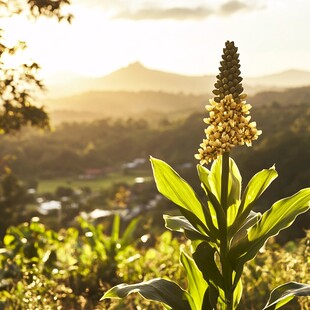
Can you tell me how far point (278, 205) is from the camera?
3.94m

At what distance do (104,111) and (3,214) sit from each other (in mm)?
166829

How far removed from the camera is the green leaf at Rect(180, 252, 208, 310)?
13.9 ft

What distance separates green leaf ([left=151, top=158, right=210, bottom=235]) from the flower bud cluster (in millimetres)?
436

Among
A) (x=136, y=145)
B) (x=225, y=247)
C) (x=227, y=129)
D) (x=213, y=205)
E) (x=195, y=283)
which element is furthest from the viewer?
(x=136, y=145)

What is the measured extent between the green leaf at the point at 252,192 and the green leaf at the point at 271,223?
0.46 feet

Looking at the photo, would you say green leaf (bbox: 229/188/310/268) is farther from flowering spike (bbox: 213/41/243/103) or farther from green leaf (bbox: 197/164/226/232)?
flowering spike (bbox: 213/41/243/103)

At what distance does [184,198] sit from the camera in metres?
3.92

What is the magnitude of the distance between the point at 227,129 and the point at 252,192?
621 millimetres

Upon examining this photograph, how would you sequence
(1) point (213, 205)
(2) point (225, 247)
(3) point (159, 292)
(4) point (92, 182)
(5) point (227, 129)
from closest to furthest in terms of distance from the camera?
(5) point (227, 129)
(1) point (213, 205)
(2) point (225, 247)
(3) point (159, 292)
(4) point (92, 182)

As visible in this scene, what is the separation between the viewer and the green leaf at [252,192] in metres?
3.83

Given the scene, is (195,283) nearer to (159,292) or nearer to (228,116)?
(159,292)

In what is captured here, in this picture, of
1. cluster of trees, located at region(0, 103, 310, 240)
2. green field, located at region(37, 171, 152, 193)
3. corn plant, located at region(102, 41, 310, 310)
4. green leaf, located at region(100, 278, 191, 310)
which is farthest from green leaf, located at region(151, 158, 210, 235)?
green field, located at region(37, 171, 152, 193)

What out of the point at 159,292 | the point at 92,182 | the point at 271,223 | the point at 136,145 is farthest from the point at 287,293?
the point at 136,145

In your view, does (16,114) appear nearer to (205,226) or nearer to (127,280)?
(127,280)
